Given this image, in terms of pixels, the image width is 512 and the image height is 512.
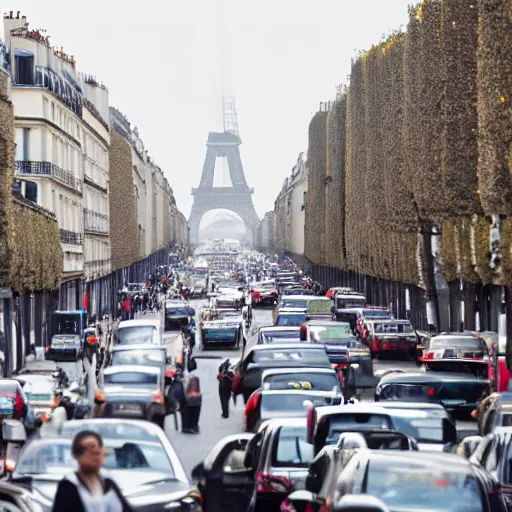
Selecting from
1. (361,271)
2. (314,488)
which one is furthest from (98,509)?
(361,271)

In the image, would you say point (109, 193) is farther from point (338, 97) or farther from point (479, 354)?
point (479, 354)

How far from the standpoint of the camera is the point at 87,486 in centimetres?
961

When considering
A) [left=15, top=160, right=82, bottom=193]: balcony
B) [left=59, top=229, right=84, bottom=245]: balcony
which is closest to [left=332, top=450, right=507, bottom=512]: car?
[left=15, top=160, right=82, bottom=193]: balcony

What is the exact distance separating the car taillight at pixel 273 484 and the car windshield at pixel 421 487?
12.6 ft

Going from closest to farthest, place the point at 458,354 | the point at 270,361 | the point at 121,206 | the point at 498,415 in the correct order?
the point at 498,415, the point at 270,361, the point at 458,354, the point at 121,206

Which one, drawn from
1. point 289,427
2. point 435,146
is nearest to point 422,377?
point 289,427

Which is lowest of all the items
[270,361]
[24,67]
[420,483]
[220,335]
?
[420,483]

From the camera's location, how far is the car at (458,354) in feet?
113

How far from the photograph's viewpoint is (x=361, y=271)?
90625 mm

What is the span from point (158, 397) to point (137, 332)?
22.1 m

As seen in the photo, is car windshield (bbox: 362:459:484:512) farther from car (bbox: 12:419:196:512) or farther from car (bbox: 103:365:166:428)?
car (bbox: 103:365:166:428)

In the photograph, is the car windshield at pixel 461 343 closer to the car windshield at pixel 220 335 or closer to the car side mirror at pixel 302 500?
the car windshield at pixel 220 335

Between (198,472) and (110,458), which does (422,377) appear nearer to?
(198,472)

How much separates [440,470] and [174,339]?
3449 centimetres
